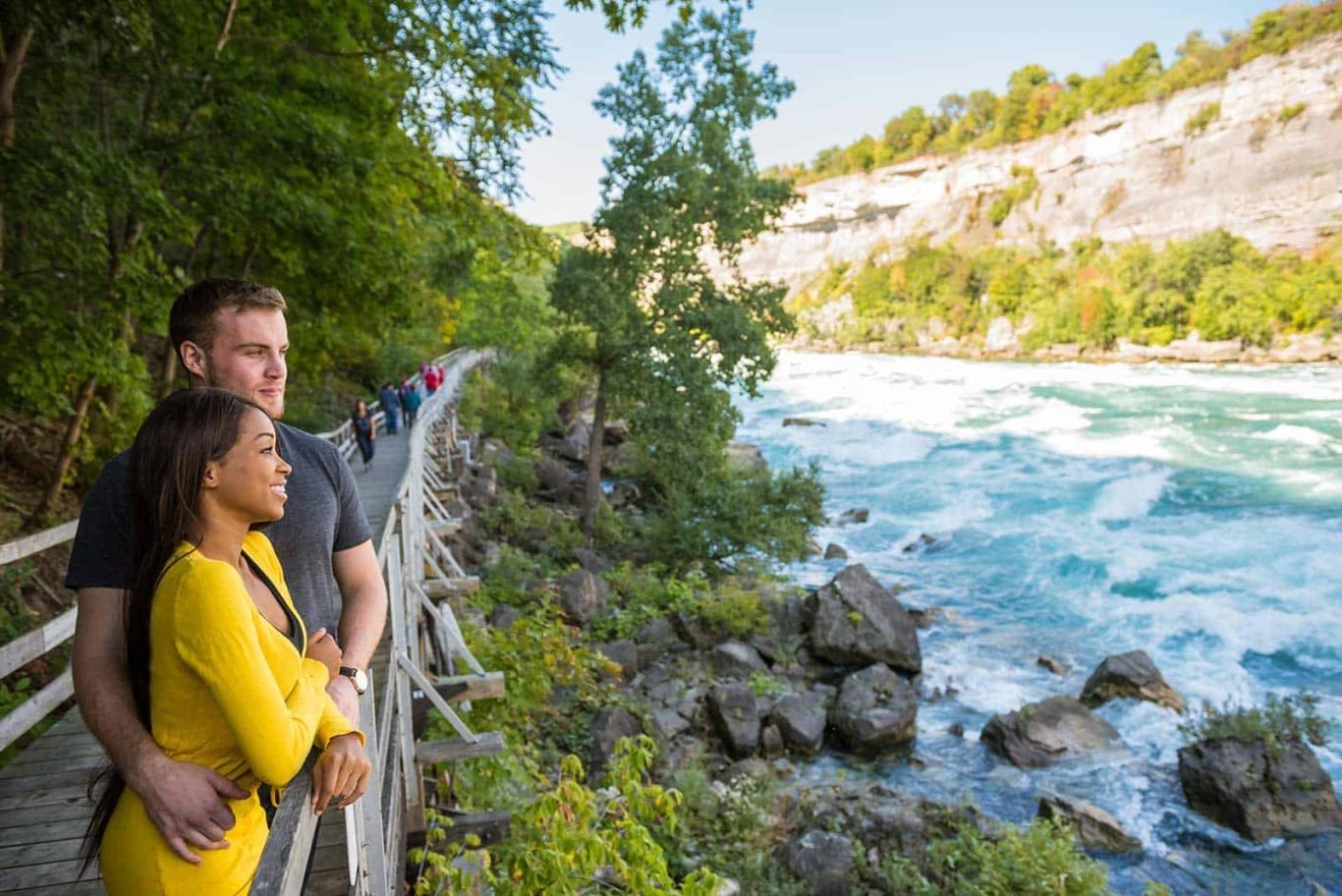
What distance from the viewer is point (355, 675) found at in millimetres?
1804

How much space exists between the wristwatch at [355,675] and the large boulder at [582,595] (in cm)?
903

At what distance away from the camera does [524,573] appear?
38.6 feet

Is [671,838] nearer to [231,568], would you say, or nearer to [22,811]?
[22,811]

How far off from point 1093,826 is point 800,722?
321cm

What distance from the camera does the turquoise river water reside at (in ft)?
26.8

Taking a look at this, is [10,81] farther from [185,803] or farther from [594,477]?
[594,477]

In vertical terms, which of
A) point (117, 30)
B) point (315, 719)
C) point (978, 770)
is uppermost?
point (117, 30)

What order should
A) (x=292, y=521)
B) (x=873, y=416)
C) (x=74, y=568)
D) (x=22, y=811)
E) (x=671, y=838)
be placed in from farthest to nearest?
1. (x=873, y=416)
2. (x=671, y=838)
3. (x=22, y=811)
4. (x=292, y=521)
5. (x=74, y=568)

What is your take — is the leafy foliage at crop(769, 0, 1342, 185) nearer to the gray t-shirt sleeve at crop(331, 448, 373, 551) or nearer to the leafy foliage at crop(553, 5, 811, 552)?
the leafy foliage at crop(553, 5, 811, 552)

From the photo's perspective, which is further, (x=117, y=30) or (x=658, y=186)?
(x=658, y=186)

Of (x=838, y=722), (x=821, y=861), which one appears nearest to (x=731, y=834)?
Answer: (x=821, y=861)

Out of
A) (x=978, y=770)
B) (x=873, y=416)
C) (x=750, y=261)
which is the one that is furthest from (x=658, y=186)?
(x=750, y=261)

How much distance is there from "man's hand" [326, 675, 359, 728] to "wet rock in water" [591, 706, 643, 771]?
19.7 feet

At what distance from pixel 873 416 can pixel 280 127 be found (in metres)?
30.2
